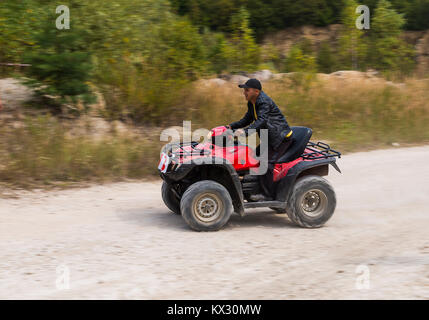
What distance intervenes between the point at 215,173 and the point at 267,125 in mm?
972

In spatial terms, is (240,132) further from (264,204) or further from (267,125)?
(264,204)

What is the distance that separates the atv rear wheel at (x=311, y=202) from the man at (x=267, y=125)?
0.38m

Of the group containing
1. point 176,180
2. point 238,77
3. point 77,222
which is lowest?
point 77,222

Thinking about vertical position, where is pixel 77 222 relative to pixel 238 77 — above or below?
below

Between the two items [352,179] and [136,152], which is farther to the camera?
[136,152]

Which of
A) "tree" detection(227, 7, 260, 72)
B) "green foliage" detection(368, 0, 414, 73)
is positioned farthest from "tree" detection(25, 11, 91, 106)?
"green foliage" detection(368, 0, 414, 73)

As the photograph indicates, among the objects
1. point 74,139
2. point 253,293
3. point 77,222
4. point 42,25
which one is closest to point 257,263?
point 253,293

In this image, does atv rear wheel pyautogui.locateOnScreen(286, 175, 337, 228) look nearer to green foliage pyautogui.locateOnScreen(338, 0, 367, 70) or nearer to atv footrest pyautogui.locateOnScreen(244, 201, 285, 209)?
atv footrest pyautogui.locateOnScreen(244, 201, 285, 209)

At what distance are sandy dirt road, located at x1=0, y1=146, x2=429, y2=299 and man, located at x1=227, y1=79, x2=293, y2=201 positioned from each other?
0.69 meters

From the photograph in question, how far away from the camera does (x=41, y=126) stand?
38.7 ft

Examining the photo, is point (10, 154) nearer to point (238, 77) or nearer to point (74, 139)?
point (74, 139)

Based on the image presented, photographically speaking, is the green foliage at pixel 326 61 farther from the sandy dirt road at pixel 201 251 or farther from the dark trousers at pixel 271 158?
the dark trousers at pixel 271 158

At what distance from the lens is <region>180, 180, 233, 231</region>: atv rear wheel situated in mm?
7121

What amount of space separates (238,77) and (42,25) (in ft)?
31.0
